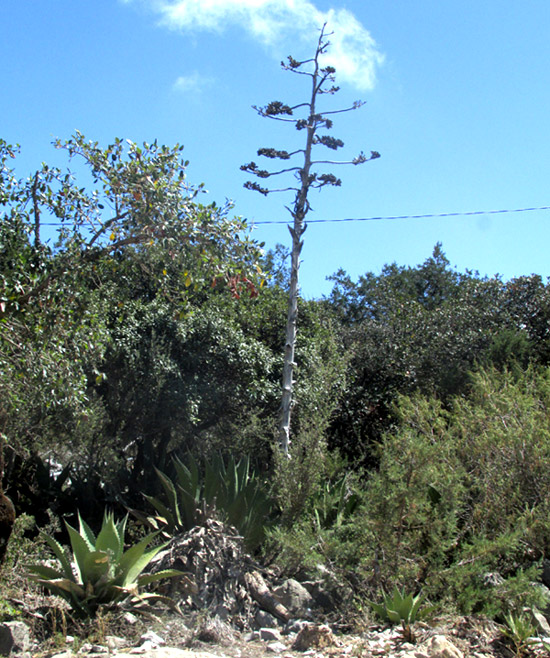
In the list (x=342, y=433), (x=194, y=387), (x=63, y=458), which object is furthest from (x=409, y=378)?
(x=63, y=458)

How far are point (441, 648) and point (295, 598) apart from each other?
1.83 metres

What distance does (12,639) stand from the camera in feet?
16.0

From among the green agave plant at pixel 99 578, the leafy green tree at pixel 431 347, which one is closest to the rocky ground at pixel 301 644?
the green agave plant at pixel 99 578

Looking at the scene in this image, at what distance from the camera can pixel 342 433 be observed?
15.7 m

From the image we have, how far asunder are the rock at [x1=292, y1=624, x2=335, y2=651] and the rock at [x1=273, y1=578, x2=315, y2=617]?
0.75m

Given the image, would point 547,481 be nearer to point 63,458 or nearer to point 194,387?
point 194,387

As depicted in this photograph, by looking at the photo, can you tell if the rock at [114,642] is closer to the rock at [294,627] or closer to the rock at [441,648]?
the rock at [294,627]

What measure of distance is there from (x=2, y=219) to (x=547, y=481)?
20.1ft

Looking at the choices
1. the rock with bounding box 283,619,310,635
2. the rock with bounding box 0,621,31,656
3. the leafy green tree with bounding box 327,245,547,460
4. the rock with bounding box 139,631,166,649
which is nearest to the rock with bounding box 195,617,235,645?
the rock with bounding box 139,631,166,649

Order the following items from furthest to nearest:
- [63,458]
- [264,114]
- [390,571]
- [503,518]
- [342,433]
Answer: [342,433] < [63,458] < [264,114] < [503,518] < [390,571]

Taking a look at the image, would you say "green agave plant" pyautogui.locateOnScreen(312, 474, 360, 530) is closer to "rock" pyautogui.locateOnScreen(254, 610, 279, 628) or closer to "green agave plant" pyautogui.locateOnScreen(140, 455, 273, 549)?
"green agave plant" pyautogui.locateOnScreen(140, 455, 273, 549)

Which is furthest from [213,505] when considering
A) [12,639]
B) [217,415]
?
[217,415]

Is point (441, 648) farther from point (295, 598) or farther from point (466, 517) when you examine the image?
point (466, 517)

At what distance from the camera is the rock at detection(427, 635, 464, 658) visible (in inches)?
193
